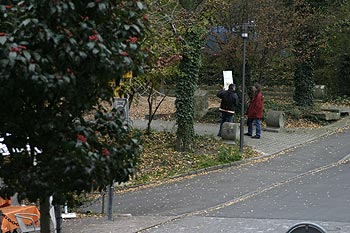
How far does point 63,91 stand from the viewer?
5.04 meters

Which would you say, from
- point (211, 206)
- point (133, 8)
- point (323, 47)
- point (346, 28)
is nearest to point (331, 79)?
point (346, 28)

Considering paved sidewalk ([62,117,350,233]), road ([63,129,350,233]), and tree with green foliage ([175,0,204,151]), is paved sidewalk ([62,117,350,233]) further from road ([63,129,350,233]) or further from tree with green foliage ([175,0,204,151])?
tree with green foliage ([175,0,204,151])

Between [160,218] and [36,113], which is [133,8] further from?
[160,218]

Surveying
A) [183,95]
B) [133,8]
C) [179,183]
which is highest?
[133,8]

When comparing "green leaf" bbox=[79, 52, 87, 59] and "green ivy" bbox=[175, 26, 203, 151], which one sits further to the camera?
"green ivy" bbox=[175, 26, 203, 151]

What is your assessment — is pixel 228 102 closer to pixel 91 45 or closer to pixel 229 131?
pixel 229 131

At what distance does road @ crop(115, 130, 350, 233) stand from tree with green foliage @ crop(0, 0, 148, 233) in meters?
5.76

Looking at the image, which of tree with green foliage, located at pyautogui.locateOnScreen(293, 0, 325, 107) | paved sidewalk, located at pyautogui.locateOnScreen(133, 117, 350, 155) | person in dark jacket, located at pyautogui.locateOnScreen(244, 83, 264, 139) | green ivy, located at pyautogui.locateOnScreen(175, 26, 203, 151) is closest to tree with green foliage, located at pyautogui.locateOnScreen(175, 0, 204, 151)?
green ivy, located at pyautogui.locateOnScreen(175, 26, 203, 151)

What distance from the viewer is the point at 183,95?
1972 centimetres

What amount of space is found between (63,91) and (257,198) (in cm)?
937

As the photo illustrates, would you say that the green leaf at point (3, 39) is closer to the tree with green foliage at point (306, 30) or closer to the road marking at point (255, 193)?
the road marking at point (255, 193)

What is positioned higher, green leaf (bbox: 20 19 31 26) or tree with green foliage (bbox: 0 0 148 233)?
green leaf (bbox: 20 19 31 26)

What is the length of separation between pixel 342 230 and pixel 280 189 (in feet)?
13.6

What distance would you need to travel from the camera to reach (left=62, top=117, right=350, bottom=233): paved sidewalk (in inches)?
458
